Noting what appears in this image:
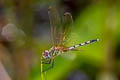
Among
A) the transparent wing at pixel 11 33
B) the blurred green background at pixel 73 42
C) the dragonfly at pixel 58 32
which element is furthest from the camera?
the transparent wing at pixel 11 33

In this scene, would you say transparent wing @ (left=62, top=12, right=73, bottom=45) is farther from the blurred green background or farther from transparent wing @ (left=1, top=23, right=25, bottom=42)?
transparent wing @ (left=1, top=23, right=25, bottom=42)

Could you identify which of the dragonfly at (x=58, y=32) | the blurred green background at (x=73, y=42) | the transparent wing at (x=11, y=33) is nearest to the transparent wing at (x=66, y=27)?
the dragonfly at (x=58, y=32)

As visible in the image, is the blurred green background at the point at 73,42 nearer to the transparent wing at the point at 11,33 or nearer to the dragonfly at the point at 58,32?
the transparent wing at the point at 11,33

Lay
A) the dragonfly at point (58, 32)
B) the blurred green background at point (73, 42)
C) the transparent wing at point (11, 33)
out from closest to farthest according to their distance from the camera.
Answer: the dragonfly at point (58, 32), the blurred green background at point (73, 42), the transparent wing at point (11, 33)

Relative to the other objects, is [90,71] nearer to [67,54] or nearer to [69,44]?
[67,54]

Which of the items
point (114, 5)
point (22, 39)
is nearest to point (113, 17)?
point (114, 5)

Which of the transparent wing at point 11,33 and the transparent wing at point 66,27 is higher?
the transparent wing at point 66,27

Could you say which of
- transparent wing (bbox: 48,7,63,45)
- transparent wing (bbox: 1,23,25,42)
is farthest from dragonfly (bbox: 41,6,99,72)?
transparent wing (bbox: 1,23,25,42)

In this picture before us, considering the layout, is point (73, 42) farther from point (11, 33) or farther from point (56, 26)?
point (11, 33)

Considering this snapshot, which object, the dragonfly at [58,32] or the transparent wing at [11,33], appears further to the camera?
the transparent wing at [11,33]
